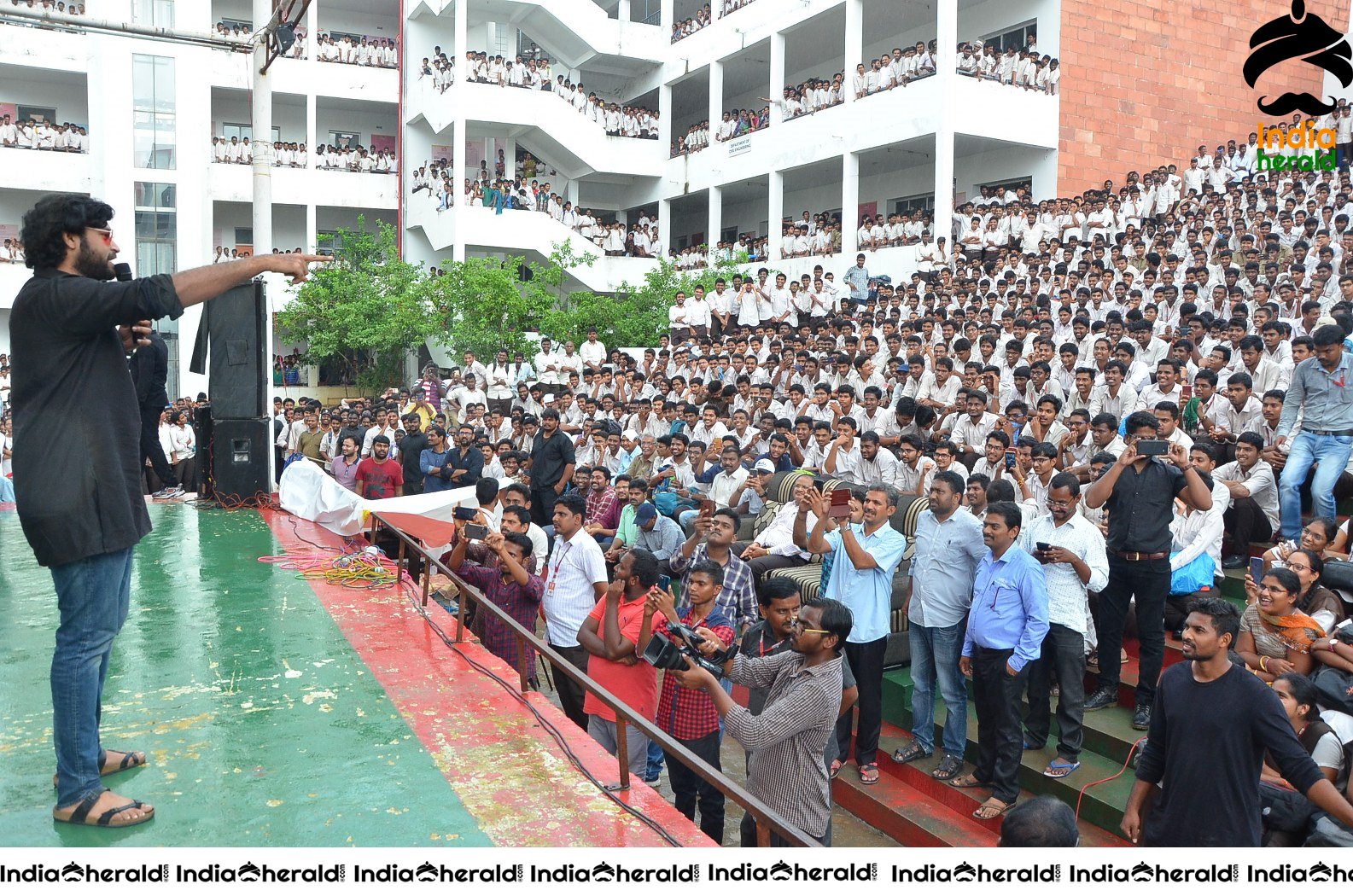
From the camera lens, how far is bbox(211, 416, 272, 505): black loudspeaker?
9.22 meters

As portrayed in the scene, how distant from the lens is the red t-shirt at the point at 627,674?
5.66 meters

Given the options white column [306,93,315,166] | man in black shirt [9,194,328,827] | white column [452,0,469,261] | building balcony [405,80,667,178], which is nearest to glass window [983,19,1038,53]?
building balcony [405,80,667,178]

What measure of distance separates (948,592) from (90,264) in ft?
16.4

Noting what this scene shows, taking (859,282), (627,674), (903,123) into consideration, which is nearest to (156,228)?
(859,282)

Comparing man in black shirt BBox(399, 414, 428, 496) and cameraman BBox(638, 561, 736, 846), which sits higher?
man in black shirt BBox(399, 414, 428, 496)

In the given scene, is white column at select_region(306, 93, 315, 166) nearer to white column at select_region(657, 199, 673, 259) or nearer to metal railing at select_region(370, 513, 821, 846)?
white column at select_region(657, 199, 673, 259)

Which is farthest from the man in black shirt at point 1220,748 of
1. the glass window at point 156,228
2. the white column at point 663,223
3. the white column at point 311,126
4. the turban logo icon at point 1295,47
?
the white column at point 311,126

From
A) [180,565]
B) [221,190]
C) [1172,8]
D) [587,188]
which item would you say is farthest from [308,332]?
[1172,8]

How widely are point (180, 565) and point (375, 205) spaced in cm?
2391

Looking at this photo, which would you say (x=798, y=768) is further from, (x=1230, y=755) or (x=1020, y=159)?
(x=1020, y=159)

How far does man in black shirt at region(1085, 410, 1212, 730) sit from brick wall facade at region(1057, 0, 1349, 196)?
649 inches

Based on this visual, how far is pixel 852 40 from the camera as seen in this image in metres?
22.4

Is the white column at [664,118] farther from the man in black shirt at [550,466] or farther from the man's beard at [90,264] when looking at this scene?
the man's beard at [90,264]

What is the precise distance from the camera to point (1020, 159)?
2172 centimetres
